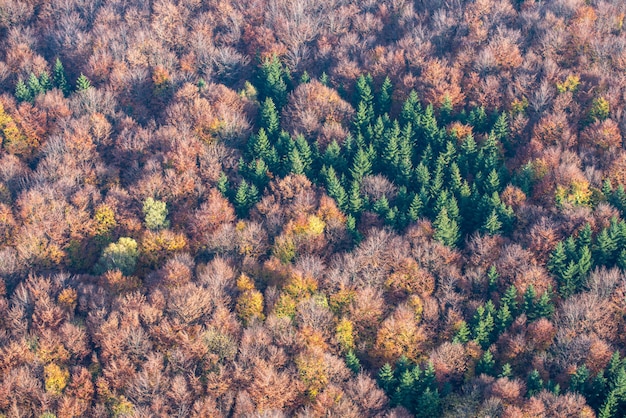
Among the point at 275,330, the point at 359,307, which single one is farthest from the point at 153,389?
the point at 359,307

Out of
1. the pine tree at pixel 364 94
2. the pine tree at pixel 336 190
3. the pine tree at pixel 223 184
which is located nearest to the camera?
the pine tree at pixel 336 190

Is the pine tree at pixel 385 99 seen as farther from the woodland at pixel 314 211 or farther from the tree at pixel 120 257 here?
the tree at pixel 120 257

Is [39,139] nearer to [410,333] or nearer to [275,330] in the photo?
[275,330]

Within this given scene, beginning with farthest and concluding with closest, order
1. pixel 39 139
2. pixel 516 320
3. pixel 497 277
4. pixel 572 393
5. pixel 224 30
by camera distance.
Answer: pixel 224 30, pixel 39 139, pixel 497 277, pixel 516 320, pixel 572 393

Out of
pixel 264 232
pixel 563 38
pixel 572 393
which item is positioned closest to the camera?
pixel 572 393

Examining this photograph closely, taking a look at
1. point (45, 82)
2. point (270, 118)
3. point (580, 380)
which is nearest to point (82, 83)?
point (45, 82)

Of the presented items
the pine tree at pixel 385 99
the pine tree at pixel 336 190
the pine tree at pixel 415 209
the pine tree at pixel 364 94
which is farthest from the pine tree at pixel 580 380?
the pine tree at pixel 385 99
